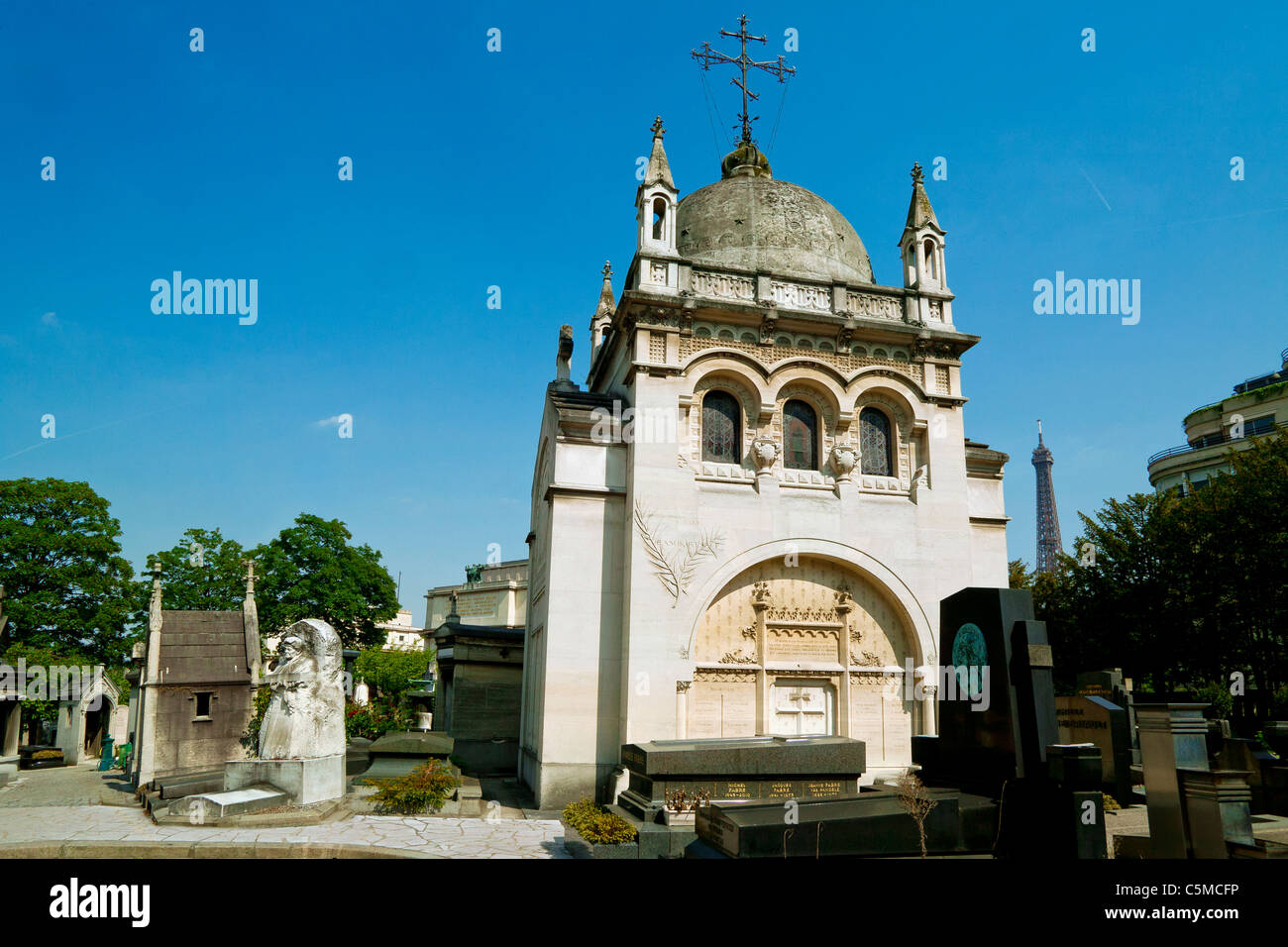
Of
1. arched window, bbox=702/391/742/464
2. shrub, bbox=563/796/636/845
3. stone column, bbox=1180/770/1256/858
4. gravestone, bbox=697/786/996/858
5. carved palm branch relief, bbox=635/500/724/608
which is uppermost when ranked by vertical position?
arched window, bbox=702/391/742/464

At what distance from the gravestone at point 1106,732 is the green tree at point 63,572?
3591 centimetres

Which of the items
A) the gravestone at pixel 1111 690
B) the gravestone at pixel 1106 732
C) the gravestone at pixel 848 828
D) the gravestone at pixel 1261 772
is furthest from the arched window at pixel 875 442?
the gravestone at pixel 848 828

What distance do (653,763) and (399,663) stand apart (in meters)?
49.0

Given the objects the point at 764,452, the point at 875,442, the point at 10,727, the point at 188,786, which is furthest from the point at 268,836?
the point at 10,727

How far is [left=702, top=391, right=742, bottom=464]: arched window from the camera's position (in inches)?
718

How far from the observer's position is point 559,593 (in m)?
Result: 16.9

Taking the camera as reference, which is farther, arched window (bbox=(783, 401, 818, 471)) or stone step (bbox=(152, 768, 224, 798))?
arched window (bbox=(783, 401, 818, 471))

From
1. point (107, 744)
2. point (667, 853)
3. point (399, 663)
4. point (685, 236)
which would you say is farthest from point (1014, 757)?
point (399, 663)

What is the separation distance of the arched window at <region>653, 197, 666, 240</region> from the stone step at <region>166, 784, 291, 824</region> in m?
14.0

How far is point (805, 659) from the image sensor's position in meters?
17.5

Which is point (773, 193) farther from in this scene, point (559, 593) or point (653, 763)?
point (653, 763)

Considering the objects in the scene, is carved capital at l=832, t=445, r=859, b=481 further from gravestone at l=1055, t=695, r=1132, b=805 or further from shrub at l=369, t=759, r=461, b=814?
shrub at l=369, t=759, r=461, b=814

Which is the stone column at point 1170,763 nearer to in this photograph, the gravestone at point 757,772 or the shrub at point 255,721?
the gravestone at point 757,772


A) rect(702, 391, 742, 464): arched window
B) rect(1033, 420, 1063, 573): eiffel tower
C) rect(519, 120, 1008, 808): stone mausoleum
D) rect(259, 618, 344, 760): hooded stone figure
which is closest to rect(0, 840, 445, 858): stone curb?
rect(259, 618, 344, 760): hooded stone figure
